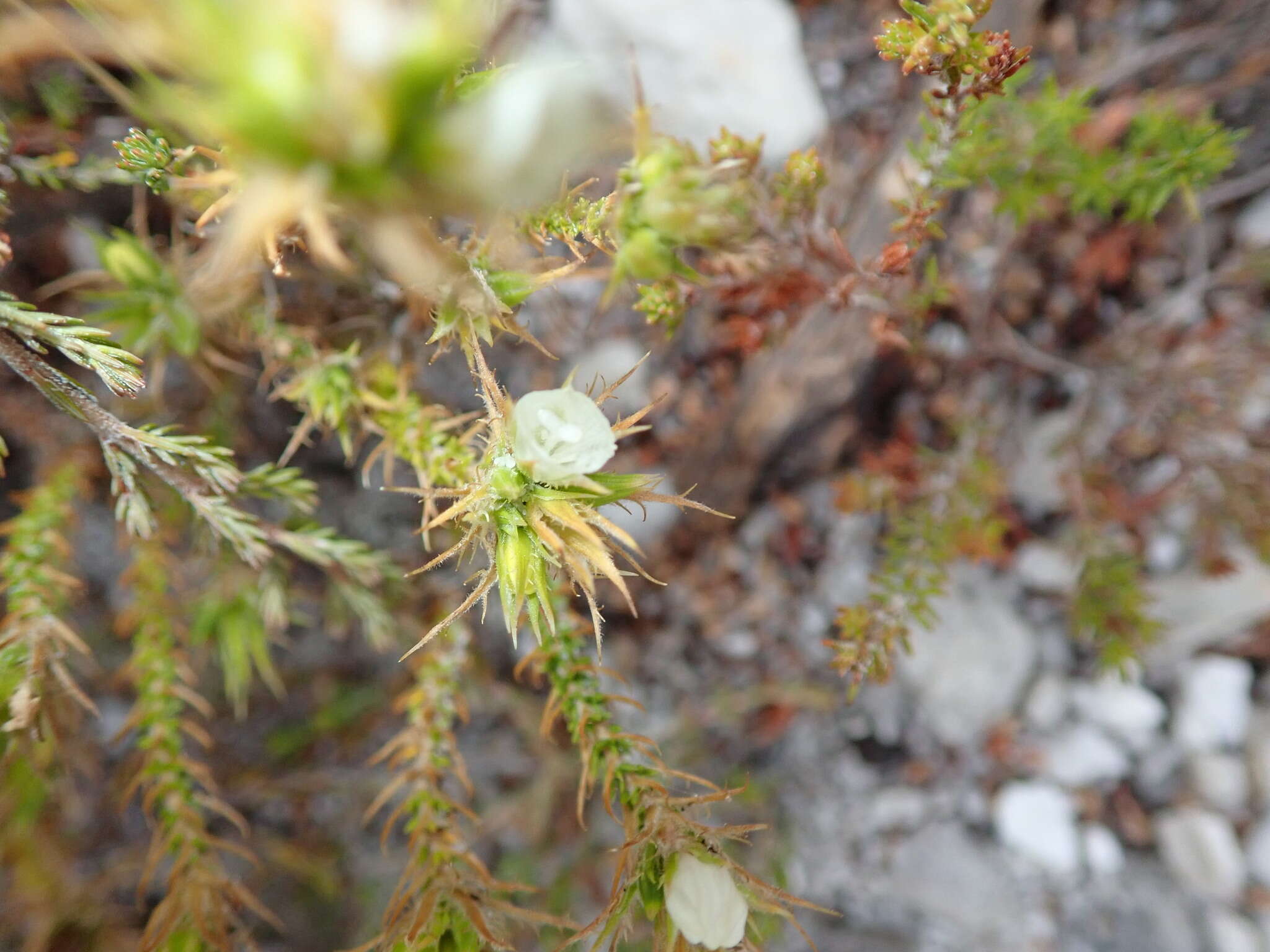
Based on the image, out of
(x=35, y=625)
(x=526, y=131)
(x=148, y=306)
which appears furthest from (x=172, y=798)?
(x=526, y=131)

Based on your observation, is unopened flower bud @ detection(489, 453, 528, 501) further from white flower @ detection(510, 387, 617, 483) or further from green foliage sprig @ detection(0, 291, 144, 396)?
green foliage sprig @ detection(0, 291, 144, 396)

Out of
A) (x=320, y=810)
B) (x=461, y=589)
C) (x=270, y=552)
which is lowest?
(x=320, y=810)

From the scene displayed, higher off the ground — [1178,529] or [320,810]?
[1178,529]

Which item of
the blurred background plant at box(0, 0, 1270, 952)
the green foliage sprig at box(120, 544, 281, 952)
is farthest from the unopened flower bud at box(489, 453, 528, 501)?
the green foliage sprig at box(120, 544, 281, 952)

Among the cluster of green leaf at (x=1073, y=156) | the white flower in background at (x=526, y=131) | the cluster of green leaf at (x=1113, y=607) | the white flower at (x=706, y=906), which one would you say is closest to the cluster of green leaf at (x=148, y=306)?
the white flower in background at (x=526, y=131)

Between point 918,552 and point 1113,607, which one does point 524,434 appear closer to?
point 918,552

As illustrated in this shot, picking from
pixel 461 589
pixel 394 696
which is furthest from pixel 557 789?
pixel 461 589

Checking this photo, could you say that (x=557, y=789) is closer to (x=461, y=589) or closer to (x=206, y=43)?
(x=461, y=589)
